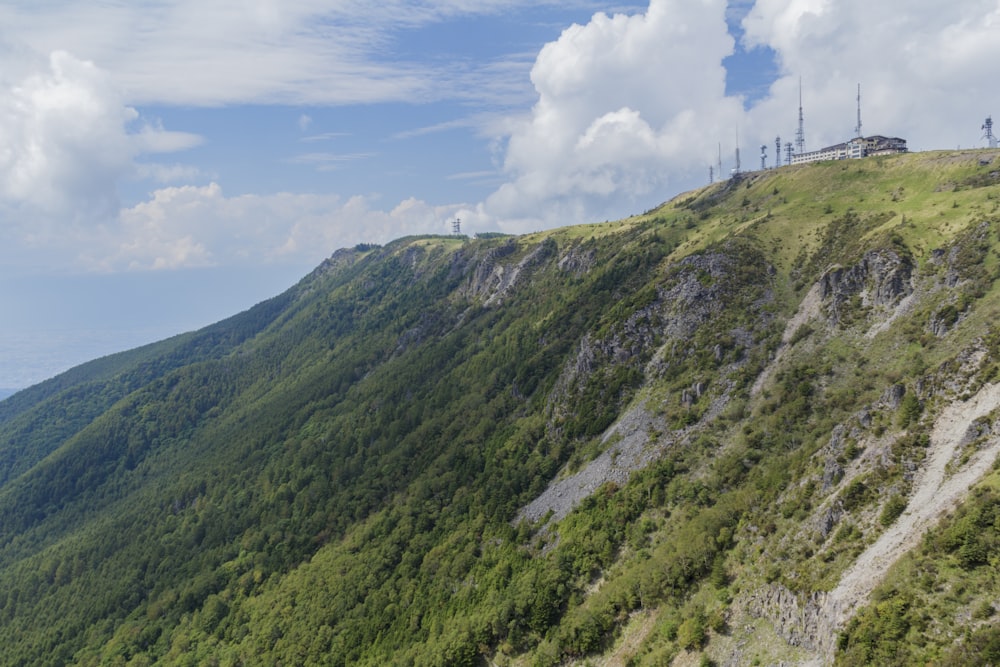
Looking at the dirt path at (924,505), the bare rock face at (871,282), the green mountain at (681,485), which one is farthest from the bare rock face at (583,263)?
the dirt path at (924,505)

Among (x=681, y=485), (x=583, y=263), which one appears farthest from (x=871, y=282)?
(x=583, y=263)

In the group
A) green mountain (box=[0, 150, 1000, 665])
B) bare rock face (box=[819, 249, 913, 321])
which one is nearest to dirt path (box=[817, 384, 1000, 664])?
green mountain (box=[0, 150, 1000, 665])

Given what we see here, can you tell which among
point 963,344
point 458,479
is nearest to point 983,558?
point 963,344

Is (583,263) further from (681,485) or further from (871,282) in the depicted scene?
(681,485)

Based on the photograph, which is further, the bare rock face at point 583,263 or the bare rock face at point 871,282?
the bare rock face at point 583,263

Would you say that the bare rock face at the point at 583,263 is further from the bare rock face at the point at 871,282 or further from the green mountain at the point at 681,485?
the bare rock face at the point at 871,282

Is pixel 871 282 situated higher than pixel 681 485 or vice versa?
pixel 871 282
